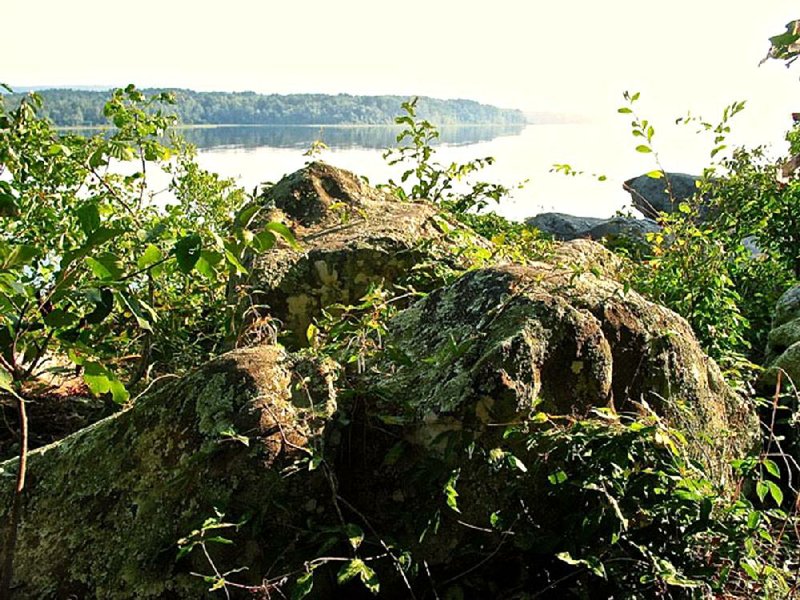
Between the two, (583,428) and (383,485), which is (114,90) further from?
(583,428)

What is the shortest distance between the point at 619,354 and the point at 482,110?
138m

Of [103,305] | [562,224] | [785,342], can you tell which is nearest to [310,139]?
[562,224]

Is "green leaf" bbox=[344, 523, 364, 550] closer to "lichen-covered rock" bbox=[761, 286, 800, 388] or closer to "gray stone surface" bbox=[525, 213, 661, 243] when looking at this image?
"lichen-covered rock" bbox=[761, 286, 800, 388]

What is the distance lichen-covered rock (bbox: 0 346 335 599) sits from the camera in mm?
2934

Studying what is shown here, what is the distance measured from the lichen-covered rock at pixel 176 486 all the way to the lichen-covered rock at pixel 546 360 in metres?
0.46

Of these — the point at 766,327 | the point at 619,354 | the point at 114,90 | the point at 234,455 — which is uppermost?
the point at 114,90

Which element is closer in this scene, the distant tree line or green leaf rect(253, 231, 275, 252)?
green leaf rect(253, 231, 275, 252)

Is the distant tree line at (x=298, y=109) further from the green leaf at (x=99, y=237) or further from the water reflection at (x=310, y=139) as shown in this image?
the green leaf at (x=99, y=237)

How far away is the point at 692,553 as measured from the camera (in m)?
3.08

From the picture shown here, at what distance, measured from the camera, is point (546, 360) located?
3197mm

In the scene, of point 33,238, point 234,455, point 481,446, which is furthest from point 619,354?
point 33,238

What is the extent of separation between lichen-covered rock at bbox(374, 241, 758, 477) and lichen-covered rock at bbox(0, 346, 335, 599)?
465mm

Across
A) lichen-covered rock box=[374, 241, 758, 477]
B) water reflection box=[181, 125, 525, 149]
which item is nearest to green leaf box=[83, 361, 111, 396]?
lichen-covered rock box=[374, 241, 758, 477]

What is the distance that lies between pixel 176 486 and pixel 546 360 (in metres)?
1.56
